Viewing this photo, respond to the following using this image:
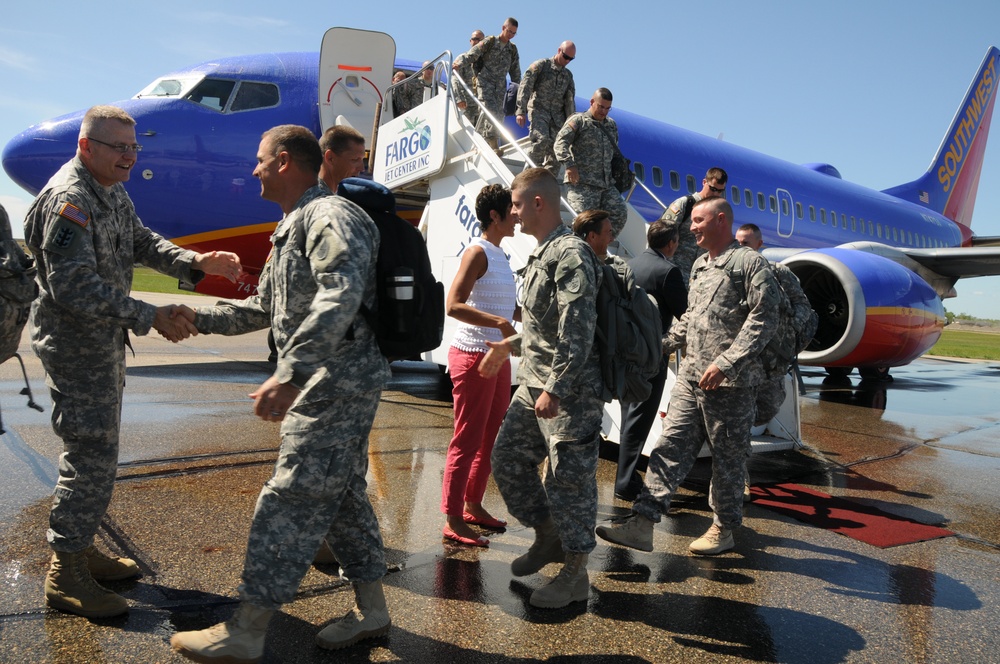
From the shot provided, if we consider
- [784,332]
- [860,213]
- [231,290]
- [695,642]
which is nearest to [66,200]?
[695,642]

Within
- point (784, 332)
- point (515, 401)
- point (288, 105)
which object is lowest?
point (515, 401)

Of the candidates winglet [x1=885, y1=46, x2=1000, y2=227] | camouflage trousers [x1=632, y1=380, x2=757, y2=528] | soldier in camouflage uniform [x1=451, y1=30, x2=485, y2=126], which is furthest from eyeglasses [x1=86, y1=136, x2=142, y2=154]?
winglet [x1=885, y1=46, x2=1000, y2=227]

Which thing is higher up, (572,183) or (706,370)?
(572,183)

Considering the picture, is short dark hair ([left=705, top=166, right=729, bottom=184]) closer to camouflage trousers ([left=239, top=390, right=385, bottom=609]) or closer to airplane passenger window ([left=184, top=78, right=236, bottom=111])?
camouflage trousers ([left=239, top=390, right=385, bottom=609])

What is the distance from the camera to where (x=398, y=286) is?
251 cm

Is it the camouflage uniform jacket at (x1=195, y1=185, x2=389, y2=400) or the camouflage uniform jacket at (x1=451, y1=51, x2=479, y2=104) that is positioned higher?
the camouflage uniform jacket at (x1=451, y1=51, x2=479, y2=104)

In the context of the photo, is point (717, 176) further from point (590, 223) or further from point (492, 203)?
point (492, 203)

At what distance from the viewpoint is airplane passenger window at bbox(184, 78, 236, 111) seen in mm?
7996

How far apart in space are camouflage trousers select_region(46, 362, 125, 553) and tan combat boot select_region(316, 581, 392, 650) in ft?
3.25

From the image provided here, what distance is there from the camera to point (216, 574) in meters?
3.12

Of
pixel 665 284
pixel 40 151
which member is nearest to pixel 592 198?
pixel 665 284

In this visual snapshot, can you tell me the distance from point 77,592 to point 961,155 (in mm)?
27588

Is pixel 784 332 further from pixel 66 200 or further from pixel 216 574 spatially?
pixel 66 200

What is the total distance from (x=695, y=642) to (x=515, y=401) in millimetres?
1201
